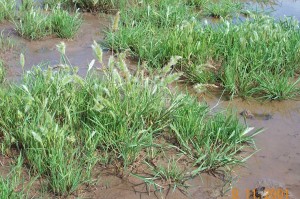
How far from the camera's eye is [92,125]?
339cm

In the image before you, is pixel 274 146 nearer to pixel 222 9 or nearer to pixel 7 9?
pixel 222 9

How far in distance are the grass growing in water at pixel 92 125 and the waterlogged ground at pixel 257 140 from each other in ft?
0.40

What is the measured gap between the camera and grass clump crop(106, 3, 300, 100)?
14.7ft

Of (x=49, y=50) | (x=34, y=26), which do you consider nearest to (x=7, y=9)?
(x=34, y=26)

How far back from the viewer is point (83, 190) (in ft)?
9.66

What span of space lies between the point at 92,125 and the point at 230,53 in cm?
217

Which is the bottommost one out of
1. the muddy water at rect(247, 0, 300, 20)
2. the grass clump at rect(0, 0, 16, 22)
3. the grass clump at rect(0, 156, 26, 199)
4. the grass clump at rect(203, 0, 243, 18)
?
the grass clump at rect(0, 156, 26, 199)

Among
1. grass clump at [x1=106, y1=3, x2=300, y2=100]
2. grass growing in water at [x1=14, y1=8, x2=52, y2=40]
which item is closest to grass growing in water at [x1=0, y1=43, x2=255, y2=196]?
grass clump at [x1=106, y1=3, x2=300, y2=100]

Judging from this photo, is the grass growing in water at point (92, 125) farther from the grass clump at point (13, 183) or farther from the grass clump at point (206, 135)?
the grass clump at point (13, 183)

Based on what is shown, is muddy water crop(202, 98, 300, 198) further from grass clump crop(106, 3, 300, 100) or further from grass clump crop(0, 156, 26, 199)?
grass clump crop(0, 156, 26, 199)

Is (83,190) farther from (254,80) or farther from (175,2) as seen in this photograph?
(175,2)

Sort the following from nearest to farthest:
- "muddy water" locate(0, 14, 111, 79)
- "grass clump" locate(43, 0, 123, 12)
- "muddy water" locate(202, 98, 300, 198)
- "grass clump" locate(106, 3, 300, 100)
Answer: "muddy water" locate(202, 98, 300, 198)
"grass clump" locate(106, 3, 300, 100)
"muddy water" locate(0, 14, 111, 79)
"grass clump" locate(43, 0, 123, 12)

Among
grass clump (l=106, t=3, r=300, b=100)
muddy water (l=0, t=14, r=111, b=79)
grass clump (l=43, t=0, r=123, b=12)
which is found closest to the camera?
grass clump (l=106, t=3, r=300, b=100)

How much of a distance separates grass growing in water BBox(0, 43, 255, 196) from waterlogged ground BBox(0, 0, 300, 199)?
0.12 m
